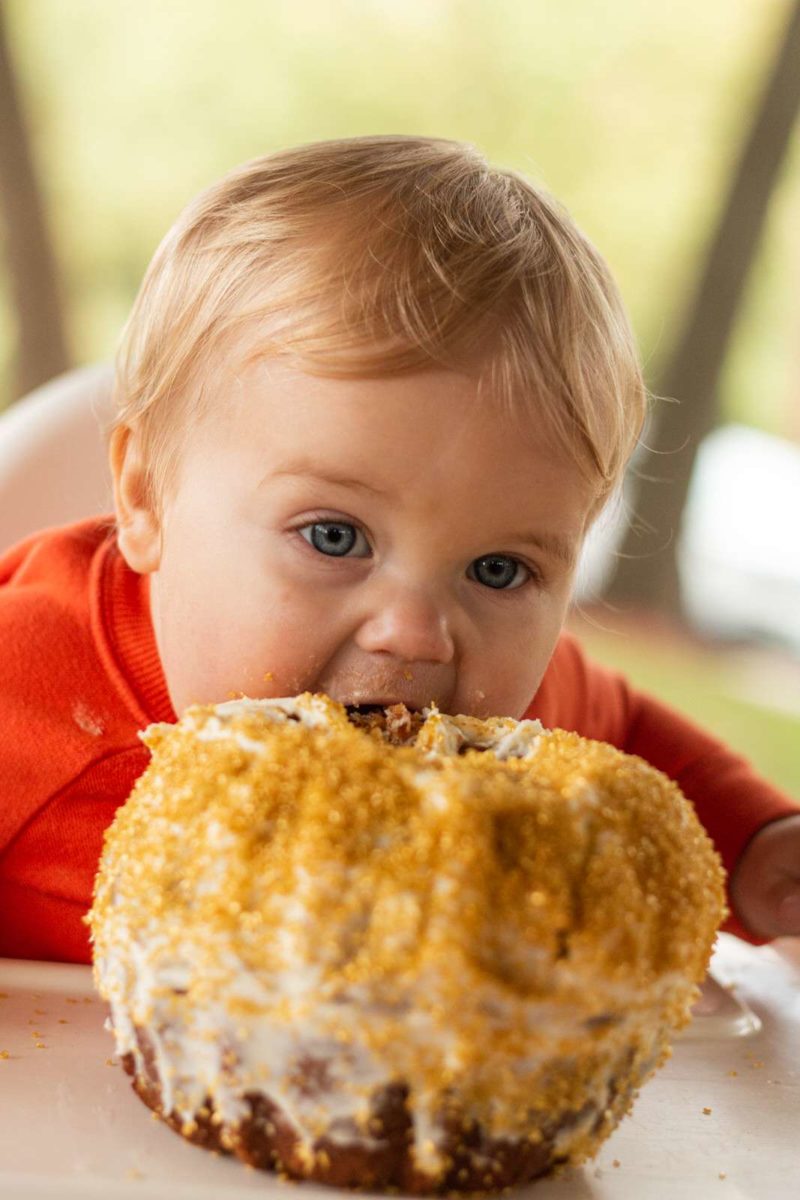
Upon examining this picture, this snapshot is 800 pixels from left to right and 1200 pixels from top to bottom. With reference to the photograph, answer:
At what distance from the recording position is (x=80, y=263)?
370 cm

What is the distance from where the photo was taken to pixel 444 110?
12.9ft

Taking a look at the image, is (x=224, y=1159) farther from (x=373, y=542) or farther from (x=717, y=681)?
(x=717, y=681)

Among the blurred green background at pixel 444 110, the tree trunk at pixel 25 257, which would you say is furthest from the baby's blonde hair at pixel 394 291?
the blurred green background at pixel 444 110

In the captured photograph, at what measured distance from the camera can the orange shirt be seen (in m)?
1.03

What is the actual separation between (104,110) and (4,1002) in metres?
3.28

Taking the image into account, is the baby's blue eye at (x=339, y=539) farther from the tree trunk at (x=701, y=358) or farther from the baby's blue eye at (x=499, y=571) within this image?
the tree trunk at (x=701, y=358)

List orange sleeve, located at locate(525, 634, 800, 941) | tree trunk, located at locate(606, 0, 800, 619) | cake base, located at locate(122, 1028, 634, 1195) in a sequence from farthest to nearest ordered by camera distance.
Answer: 1. tree trunk, located at locate(606, 0, 800, 619)
2. orange sleeve, located at locate(525, 634, 800, 941)
3. cake base, located at locate(122, 1028, 634, 1195)

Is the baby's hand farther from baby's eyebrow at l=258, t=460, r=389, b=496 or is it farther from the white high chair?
the white high chair

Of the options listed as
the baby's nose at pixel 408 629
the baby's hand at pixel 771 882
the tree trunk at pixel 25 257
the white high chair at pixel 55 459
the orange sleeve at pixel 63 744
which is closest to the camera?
the baby's nose at pixel 408 629

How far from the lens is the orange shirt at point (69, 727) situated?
1025 millimetres

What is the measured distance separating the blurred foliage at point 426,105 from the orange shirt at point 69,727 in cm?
251

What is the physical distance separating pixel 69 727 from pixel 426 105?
3.26 m

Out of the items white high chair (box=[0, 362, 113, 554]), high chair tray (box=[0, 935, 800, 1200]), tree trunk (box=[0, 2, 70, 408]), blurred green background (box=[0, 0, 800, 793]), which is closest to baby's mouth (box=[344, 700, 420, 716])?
high chair tray (box=[0, 935, 800, 1200])

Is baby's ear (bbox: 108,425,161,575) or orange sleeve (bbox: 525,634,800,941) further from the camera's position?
orange sleeve (bbox: 525,634,800,941)
